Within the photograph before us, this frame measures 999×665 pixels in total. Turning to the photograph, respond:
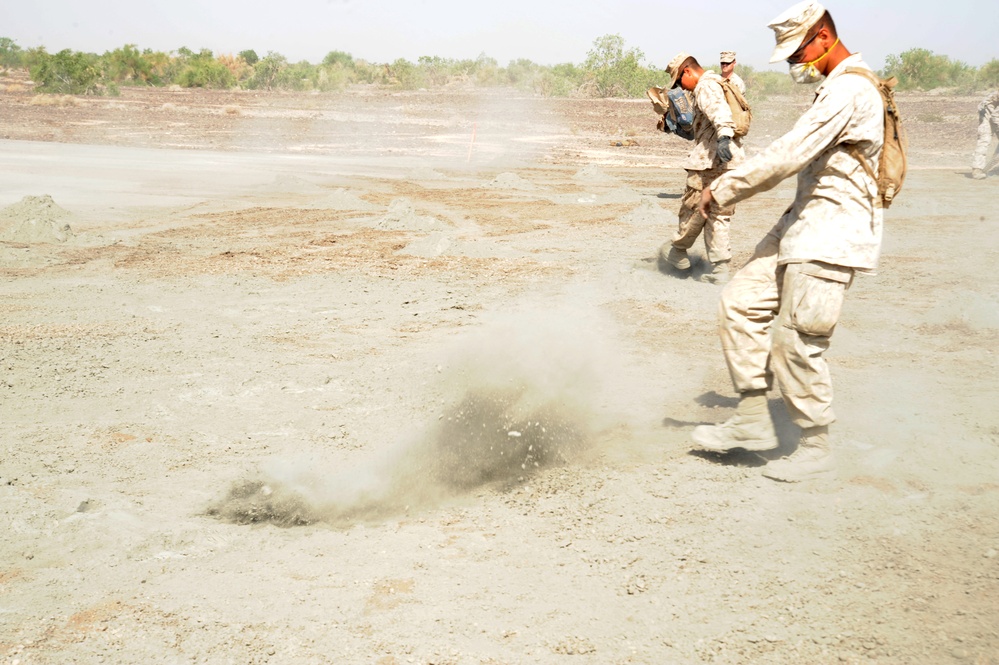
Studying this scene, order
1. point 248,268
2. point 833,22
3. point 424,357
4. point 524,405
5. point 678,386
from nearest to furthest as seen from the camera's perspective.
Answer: point 833,22, point 524,405, point 678,386, point 424,357, point 248,268

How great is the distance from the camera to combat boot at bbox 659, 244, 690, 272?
27.9ft

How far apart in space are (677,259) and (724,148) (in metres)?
1.27

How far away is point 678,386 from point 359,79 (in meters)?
54.4

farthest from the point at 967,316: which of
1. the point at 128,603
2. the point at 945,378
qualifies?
the point at 128,603

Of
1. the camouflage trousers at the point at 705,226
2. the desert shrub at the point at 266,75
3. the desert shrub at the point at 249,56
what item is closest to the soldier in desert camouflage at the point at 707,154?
the camouflage trousers at the point at 705,226

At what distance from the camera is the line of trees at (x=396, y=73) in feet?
134

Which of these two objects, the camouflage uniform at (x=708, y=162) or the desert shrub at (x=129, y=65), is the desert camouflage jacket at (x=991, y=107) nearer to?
the camouflage uniform at (x=708, y=162)

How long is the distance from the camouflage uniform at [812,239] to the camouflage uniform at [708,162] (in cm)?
375

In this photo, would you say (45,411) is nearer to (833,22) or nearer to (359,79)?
(833,22)

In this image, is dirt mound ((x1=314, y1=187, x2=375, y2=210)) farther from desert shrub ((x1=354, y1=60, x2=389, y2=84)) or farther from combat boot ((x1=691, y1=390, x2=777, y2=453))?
desert shrub ((x1=354, y1=60, x2=389, y2=84))

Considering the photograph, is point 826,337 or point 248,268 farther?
point 248,268

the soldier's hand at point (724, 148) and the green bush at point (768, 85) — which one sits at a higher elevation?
the green bush at point (768, 85)

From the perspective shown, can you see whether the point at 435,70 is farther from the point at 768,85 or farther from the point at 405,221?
the point at 405,221

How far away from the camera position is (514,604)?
10.2 ft
